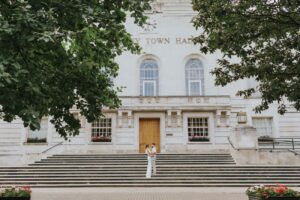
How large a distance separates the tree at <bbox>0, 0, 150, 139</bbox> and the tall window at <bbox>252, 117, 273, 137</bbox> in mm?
19475

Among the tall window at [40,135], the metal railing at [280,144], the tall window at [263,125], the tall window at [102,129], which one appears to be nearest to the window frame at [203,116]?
the tall window at [263,125]

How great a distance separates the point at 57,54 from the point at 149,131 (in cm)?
1979

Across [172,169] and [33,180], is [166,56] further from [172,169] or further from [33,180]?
[33,180]

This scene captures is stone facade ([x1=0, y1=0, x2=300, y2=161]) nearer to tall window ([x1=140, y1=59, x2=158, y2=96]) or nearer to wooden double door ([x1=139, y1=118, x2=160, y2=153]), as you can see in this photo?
tall window ([x1=140, y1=59, x2=158, y2=96])

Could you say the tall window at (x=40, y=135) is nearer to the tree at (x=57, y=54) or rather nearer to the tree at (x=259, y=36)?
the tree at (x=57, y=54)

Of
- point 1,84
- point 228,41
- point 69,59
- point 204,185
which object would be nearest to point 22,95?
point 1,84

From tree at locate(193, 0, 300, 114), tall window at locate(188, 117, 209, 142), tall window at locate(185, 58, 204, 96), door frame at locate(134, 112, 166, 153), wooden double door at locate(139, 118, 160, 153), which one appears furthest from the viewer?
tall window at locate(185, 58, 204, 96)

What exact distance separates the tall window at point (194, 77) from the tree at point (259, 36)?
1779cm

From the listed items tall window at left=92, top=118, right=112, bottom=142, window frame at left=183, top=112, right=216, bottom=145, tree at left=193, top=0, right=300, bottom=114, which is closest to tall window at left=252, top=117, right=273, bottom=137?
window frame at left=183, top=112, right=216, bottom=145

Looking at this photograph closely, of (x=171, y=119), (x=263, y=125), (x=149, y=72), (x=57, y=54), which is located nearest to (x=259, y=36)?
(x=57, y=54)

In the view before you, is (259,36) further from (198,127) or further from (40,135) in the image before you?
(40,135)

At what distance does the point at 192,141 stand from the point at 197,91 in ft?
14.6

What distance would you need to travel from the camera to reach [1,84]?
679cm

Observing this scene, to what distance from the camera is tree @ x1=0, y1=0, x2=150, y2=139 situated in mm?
7430
